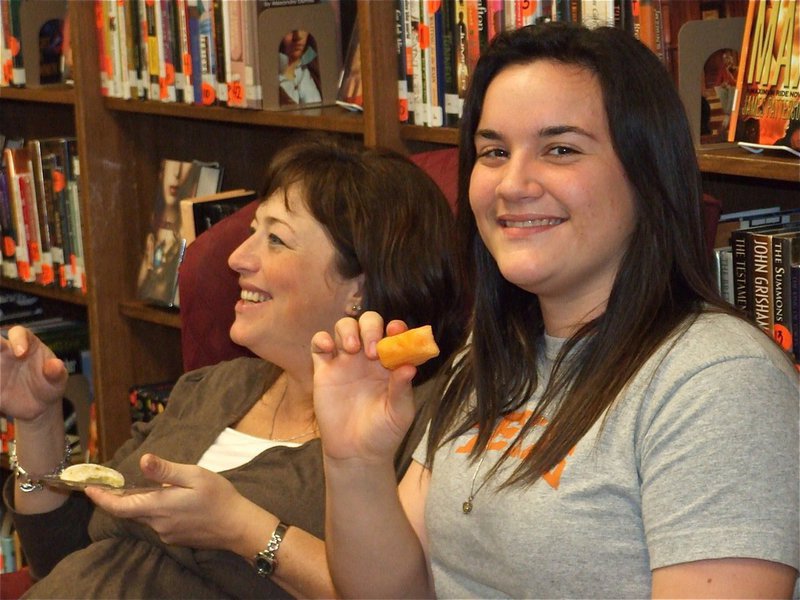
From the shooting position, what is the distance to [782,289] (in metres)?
1.54

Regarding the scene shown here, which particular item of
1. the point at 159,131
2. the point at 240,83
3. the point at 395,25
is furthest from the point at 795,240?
the point at 159,131

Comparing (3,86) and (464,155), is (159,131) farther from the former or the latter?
(464,155)

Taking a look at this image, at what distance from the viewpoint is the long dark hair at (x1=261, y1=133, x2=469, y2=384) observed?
67.4 inches

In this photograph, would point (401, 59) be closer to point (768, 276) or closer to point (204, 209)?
point (204, 209)

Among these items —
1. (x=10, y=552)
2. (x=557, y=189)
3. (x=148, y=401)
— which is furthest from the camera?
(x=10, y=552)

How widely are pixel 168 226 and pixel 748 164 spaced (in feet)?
4.88

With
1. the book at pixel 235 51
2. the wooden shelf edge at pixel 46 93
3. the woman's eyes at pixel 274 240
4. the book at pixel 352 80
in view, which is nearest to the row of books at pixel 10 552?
the wooden shelf edge at pixel 46 93

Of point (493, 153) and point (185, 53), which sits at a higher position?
point (185, 53)

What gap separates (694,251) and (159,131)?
71.4 inches

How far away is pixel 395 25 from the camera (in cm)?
203

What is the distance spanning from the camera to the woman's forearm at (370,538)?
1.33 meters

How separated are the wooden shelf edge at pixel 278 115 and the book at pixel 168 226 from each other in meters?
0.18

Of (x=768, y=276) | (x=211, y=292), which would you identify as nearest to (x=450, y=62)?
(x=211, y=292)

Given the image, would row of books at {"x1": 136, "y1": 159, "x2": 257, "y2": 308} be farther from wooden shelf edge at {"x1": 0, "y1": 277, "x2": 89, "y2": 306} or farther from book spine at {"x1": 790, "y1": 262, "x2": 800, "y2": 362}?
book spine at {"x1": 790, "y1": 262, "x2": 800, "y2": 362}
